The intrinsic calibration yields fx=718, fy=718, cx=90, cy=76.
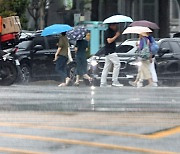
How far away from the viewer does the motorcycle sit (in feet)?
61.9

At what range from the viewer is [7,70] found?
1900cm

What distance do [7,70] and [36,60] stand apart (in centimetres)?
363

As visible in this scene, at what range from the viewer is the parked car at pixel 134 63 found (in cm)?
1977

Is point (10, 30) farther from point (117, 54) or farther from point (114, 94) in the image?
point (114, 94)

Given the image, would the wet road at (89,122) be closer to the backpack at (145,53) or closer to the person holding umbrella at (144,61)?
the person holding umbrella at (144,61)

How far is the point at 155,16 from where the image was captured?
45.6m

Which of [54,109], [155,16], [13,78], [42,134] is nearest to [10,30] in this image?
[13,78]

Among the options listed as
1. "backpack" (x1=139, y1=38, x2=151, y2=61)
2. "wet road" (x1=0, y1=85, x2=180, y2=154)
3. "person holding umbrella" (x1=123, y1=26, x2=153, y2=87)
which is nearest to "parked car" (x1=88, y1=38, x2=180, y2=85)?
"person holding umbrella" (x1=123, y1=26, x2=153, y2=87)

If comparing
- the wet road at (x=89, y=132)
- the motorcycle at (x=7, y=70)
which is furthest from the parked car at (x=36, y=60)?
the wet road at (x=89, y=132)

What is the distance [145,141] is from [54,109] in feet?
10.8

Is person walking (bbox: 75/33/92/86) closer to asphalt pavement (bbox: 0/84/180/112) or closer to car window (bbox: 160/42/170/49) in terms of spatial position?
car window (bbox: 160/42/170/49)

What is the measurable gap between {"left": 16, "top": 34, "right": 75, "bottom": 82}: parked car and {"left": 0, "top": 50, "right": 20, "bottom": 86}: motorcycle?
312cm

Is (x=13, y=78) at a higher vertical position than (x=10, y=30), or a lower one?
lower

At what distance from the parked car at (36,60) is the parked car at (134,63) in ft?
8.04
